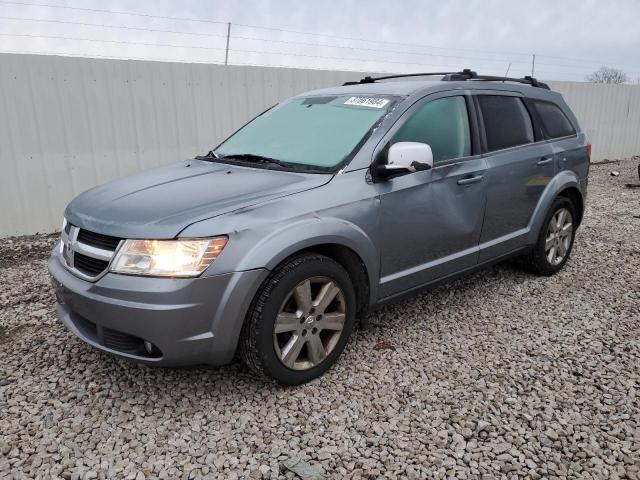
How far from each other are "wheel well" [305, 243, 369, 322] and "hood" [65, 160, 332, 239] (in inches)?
14.6

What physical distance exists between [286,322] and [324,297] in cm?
27

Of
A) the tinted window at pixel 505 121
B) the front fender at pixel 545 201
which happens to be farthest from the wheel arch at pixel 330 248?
the front fender at pixel 545 201

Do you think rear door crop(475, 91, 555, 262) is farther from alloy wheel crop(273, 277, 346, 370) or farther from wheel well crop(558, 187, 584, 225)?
alloy wheel crop(273, 277, 346, 370)

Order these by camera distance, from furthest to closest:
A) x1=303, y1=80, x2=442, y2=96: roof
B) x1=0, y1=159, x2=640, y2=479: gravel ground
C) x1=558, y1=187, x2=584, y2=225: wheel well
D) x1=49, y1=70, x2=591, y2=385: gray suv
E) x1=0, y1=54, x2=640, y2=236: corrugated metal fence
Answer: x1=0, y1=54, x2=640, y2=236: corrugated metal fence, x1=558, y1=187, x2=584, y2=225: wheel well, x1=303, y1=80, x2=442, y2=96: roof, x1=49, y1=70, x2=591, y2=385: gray suv, x1=0, y1=159, x2=640, y2=479: gravel ground

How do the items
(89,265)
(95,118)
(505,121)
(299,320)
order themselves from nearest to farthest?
(89,265)
(299,320)
(505,121)
(95,118)

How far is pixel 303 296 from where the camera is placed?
109 inches

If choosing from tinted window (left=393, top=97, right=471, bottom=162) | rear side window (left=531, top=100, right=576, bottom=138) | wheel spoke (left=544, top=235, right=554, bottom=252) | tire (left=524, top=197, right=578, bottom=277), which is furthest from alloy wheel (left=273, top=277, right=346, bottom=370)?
rear side window (left=531, top=100, right=576, bottom=138)

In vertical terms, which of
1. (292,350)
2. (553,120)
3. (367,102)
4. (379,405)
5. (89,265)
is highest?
(367,102)

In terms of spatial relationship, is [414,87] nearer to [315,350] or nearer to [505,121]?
[505,121]

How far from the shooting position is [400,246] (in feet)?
10.6

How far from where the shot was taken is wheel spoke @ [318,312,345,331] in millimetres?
2914

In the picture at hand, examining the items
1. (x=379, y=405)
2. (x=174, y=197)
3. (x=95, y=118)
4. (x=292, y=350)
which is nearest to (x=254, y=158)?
(x=174, y=197)

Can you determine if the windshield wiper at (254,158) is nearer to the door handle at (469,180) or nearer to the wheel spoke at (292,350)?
the wheel spoke at (292,350)

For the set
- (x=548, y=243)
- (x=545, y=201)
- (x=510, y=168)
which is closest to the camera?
(x=510, y=168)
